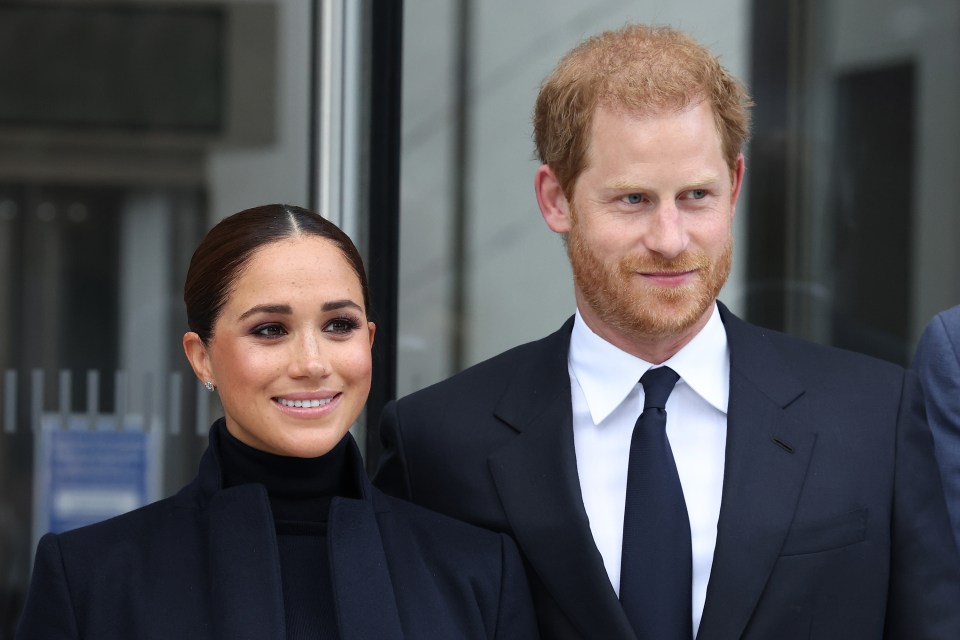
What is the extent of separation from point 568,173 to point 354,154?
1.31m

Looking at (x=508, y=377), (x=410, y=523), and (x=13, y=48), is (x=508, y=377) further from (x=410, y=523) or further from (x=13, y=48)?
(x=13, y=48)

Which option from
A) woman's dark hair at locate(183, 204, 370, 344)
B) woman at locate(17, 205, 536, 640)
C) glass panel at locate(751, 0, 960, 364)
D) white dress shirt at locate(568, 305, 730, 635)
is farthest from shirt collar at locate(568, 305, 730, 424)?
glass panel at locate(751, 0, 960, 364)

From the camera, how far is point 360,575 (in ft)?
7.13

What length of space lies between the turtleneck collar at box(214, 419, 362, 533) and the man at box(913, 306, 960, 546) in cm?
100

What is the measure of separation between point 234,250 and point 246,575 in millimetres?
504

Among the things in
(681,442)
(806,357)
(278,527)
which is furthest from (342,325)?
(806,357)

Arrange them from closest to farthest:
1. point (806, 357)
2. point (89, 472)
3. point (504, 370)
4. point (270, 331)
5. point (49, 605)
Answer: point (49, 605)
point (270, 331)
point (806, 357)
point (504, 370)
point (89, 472)

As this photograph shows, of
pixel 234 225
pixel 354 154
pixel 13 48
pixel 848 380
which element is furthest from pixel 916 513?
pixel 13 48

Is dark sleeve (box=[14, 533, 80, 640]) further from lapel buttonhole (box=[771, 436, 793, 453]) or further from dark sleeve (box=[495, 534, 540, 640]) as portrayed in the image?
lapel buttonhole (box=[771, 436, 793, 453])

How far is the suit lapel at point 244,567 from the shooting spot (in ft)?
6.84

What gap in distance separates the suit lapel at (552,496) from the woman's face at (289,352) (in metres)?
0.32

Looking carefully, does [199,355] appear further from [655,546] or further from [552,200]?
[655,546]

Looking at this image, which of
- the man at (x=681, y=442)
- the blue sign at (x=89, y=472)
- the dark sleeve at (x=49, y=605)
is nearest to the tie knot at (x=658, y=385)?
the man at (x=681, y=442)

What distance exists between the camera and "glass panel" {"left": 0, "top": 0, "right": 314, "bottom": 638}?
13.0 feet
